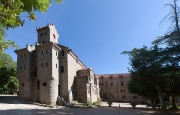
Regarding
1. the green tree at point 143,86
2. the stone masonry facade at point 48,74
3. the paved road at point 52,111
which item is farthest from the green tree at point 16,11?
the stone masonry facade at point 48,74

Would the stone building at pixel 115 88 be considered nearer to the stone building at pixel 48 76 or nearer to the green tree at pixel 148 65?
the stone building at pixel 48 76

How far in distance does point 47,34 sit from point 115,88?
36483mm

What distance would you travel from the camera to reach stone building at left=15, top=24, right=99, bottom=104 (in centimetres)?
3087

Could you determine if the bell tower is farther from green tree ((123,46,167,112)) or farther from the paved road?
green tree ((123,46,167,112))

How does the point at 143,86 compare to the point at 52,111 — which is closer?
the point at 52,111

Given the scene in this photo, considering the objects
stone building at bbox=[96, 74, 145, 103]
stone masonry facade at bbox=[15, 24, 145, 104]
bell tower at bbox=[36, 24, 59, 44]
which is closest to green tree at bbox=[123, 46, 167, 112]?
stone masonry facade at bbox=[15, 24, 145, 104]

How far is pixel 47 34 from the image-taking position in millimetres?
38500

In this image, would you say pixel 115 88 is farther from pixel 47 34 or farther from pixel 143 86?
pixel 143 86

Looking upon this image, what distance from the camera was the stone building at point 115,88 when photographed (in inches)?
2368

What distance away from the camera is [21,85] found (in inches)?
1310

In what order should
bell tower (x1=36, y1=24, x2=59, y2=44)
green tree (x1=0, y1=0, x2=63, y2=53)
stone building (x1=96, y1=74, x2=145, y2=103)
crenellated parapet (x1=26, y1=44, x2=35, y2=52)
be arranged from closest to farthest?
green tree (x1=0, y1=0, x2=63, y2=53) < crenellated parapet (x1=26, y1=44, x2=35, y2=52) < bell tower (x1=36, y1=24, x2=59, y2=44) < stone building (x1=96, y1=74, x2=145, y2=103)

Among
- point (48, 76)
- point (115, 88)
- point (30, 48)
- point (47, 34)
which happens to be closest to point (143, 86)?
point (48, 76)

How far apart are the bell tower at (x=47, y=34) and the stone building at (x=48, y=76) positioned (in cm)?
41

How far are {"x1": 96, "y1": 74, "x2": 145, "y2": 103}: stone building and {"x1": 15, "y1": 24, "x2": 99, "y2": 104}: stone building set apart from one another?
27068mm
